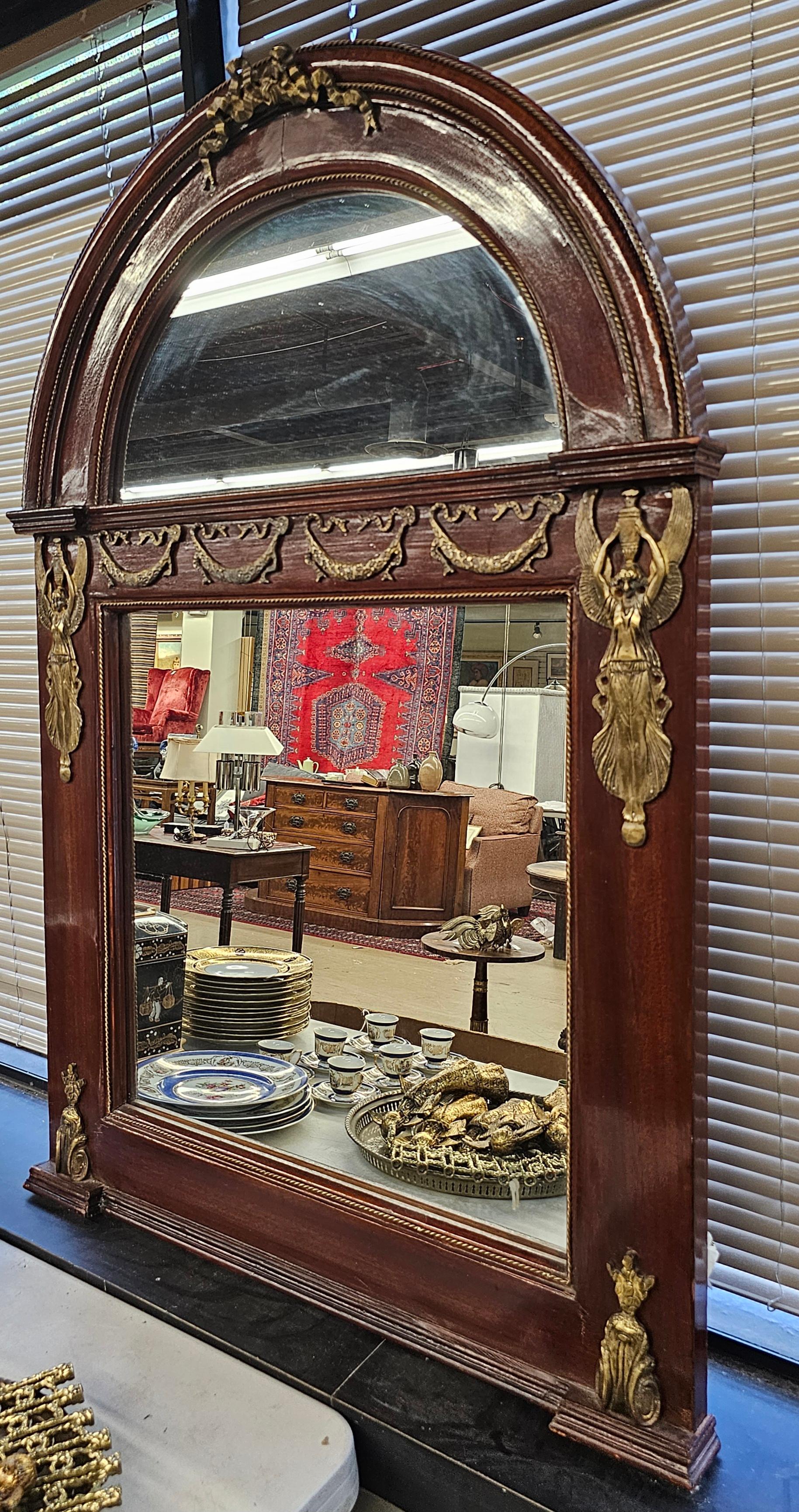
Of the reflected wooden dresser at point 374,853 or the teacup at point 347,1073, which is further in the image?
the teacup at point 347,1073

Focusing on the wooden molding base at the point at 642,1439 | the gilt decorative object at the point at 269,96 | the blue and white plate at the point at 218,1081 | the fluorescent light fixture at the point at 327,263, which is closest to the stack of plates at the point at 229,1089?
the blue and white plate at the point at 218,1081

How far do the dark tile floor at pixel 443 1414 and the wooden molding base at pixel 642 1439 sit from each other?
0.01 m

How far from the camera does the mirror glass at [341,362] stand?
102cm

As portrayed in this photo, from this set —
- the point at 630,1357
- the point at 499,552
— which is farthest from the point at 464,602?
the point at 630,1357

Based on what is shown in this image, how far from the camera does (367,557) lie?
1.10 meters

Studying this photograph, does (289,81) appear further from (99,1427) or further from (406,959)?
(99,1427)

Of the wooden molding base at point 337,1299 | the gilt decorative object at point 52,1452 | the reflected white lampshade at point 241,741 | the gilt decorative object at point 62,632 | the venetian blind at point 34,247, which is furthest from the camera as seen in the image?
the venetian blind at point 34,247

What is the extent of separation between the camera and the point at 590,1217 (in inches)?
38.1

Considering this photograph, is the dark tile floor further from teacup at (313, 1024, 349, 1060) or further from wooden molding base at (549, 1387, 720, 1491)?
teacup at (313, 1024, 349, 1060)

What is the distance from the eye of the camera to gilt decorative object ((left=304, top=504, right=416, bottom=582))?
1.07m

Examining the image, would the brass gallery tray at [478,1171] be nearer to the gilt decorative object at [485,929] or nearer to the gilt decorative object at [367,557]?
the gilt decorative object at [485,929]

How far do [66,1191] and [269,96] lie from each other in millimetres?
1334

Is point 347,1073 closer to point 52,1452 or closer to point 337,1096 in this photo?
point 337,1096

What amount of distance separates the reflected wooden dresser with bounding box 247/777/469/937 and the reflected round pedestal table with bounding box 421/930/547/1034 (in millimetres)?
22
